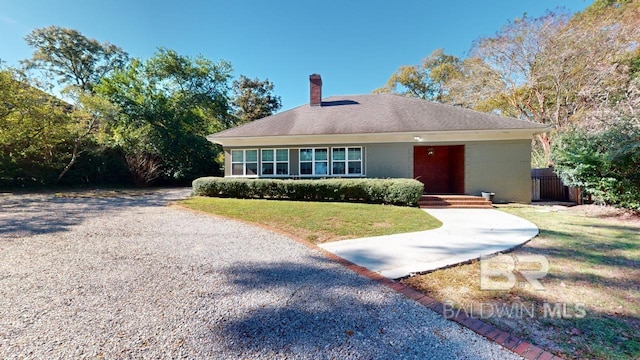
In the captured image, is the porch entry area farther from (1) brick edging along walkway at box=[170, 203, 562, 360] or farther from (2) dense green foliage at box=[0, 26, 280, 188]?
(2) dense green foliage at box=[0, 26, 280, 188]

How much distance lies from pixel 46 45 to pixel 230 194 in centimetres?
3014

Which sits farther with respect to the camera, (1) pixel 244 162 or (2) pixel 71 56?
(2) pixel 71 56

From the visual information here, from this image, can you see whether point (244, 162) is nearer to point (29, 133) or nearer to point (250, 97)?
point (29, 133)

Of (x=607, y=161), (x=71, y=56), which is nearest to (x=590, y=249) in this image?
(x=607, y=161)

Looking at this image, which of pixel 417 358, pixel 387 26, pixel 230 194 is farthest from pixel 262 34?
pixel 417 358

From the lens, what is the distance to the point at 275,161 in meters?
13.7

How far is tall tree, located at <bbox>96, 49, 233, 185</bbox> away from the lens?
18.7 m

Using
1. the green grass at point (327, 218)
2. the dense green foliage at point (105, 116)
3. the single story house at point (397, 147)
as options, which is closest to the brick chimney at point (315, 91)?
the single story house at point (397, 147)

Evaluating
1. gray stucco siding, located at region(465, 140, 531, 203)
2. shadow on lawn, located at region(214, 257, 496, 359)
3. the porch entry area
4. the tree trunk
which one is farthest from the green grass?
the tree trunk

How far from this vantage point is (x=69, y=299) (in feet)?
9.87

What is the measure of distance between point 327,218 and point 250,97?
95.0 ft

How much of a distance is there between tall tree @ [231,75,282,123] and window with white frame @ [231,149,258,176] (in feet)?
62.9

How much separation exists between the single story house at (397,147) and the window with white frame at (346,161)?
0.05m

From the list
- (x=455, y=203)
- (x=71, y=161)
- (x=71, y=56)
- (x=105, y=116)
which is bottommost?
(x=455, y=203)
